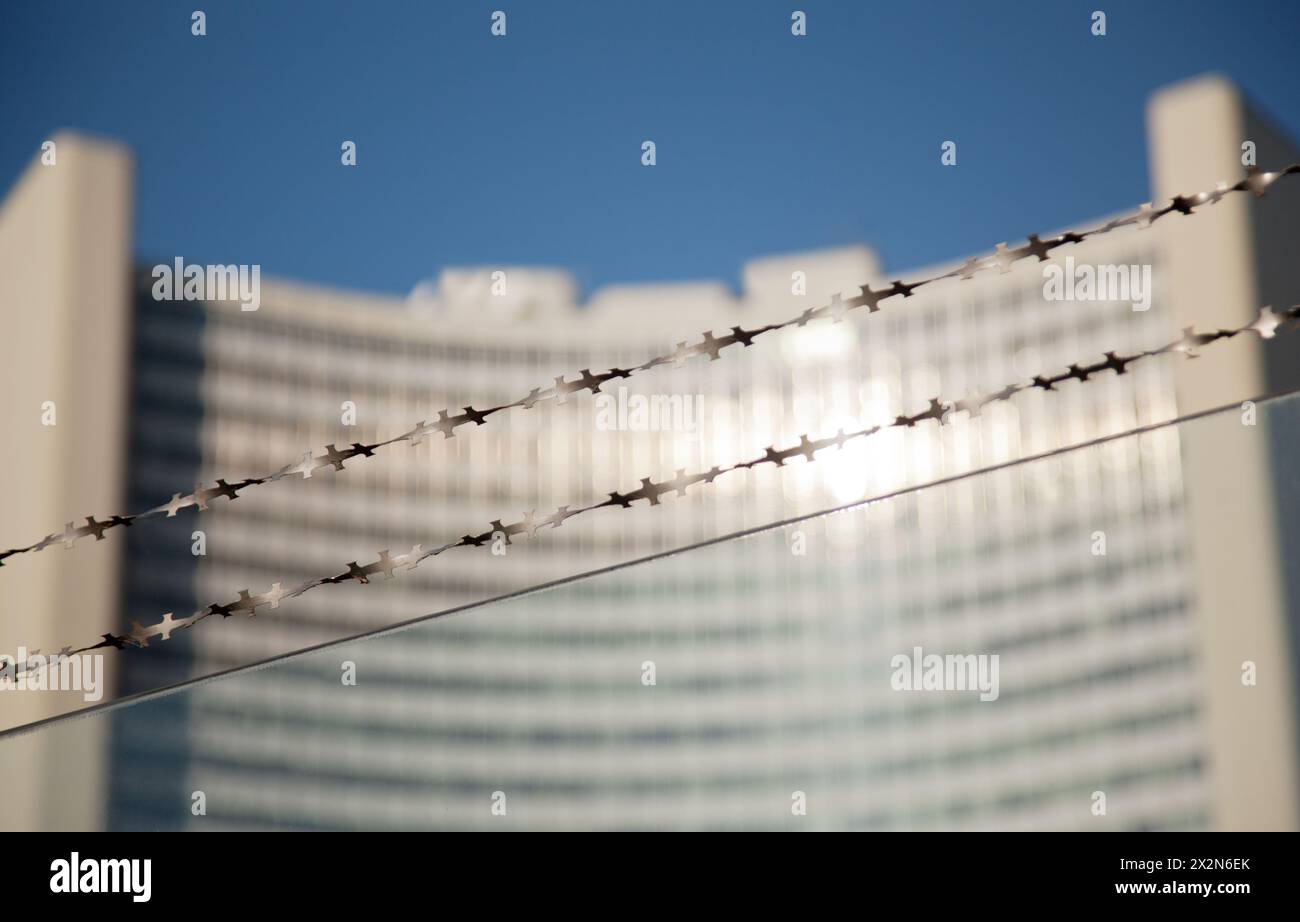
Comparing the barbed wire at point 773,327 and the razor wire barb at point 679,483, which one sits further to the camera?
the barbed wire at point 773,327

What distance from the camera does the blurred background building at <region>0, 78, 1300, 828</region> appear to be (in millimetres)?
3416

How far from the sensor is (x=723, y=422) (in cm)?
10925

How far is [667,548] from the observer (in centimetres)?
9894

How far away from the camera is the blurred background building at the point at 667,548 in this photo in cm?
342

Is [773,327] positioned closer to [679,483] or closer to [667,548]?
[679,483]

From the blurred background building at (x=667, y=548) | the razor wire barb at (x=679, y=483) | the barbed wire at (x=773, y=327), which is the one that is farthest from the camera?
the barbed wire at (x=773, y=327)

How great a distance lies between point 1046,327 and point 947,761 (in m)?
99.2

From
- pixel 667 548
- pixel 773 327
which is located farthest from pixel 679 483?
pixel 667 548

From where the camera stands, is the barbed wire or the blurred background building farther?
the barbed wire

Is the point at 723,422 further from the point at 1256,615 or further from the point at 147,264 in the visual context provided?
the point at 1256,615

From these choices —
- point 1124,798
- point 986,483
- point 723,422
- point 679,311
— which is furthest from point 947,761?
point 679,311

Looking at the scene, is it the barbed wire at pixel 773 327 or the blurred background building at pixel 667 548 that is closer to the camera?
the blurred background building at pixel 667 548

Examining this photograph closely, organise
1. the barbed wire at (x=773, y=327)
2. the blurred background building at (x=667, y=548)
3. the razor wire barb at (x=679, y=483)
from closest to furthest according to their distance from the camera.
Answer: the blurred background building at (x=667, y=548)
the razor wire barb at (x=679, y=483)
the barbed wire at (x=773, y=327)

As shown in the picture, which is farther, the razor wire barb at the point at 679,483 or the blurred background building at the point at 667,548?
the razor wire barb at the point at 679,483
